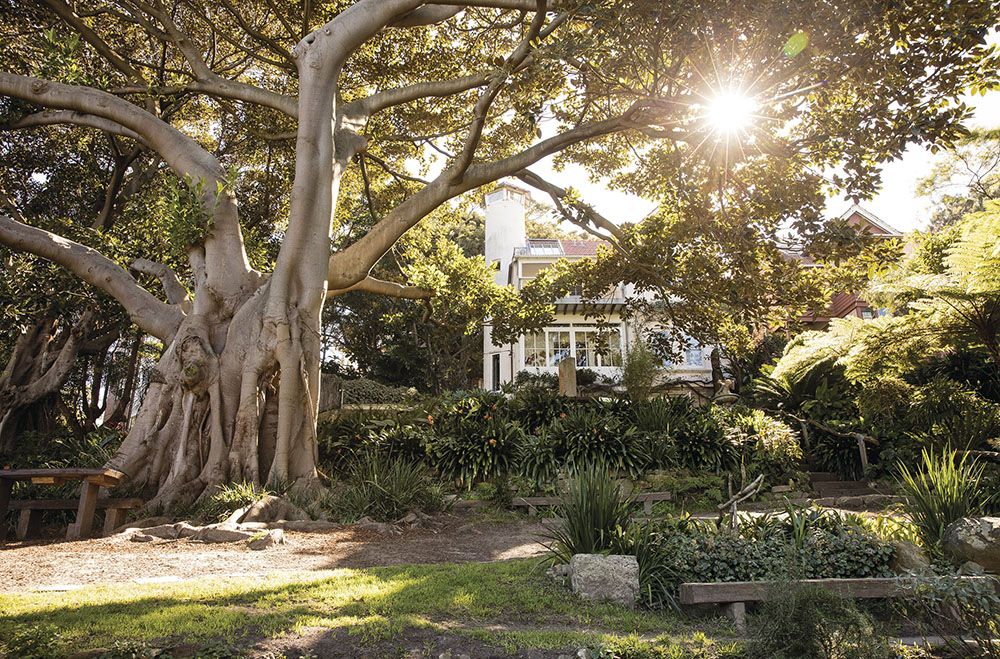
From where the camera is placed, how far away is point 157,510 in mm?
8078

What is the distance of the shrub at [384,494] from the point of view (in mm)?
8500

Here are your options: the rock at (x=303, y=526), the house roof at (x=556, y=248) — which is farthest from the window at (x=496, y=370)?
the rock at (x=303, y=526)

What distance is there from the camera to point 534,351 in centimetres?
2572

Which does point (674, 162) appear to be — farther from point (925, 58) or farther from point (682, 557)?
point (682, 557)

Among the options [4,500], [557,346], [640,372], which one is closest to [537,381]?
[557,346]

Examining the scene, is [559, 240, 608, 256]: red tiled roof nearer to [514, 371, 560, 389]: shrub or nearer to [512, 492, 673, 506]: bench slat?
[514, 371, 560, 389]: shrub

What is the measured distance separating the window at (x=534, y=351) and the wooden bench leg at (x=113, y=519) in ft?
61.1

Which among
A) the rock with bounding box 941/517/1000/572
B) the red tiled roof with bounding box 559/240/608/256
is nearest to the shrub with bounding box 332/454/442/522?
the rock with bounding box 941/517/1000/572

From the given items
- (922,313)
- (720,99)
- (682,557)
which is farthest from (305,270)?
(922,313)

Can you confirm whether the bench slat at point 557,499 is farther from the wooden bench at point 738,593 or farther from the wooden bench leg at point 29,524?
the wooden bench leg at point 29,524

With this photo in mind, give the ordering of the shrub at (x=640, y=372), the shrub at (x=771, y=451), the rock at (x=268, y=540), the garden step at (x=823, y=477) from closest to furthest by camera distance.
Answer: the rock at (x=268, y=540) → the shrub at (x=771, y=451) → the garden step at (x=823, y=477) → the shrub at (x=640, y=372)

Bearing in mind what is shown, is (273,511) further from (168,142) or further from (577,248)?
(577,248)

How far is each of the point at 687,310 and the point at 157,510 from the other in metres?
9.73

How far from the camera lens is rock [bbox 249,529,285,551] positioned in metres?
6.54
